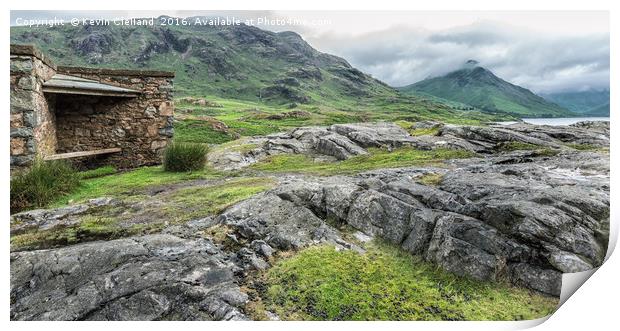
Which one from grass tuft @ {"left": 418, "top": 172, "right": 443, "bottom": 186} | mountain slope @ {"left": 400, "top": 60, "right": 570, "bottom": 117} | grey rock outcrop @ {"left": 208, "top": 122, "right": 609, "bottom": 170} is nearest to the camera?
grass tuft @ {"left": 418, "top": 172, "right": 443, "bottom": 186}

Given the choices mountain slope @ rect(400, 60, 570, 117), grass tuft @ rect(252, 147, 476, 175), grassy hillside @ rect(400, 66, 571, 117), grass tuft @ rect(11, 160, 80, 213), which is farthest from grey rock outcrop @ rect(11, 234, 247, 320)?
grassy hillside @ rect(400, 66, 571, 117)

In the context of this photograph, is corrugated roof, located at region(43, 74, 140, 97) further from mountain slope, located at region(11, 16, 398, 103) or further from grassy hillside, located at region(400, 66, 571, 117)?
grassy hillside, located at region(400, 66, 571, 117)

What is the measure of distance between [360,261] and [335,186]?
1.91m

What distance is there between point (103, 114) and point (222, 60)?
15002 cm

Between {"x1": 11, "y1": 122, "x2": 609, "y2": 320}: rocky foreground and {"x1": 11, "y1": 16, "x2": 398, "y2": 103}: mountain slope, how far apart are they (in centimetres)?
10753

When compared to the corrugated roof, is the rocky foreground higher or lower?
lower

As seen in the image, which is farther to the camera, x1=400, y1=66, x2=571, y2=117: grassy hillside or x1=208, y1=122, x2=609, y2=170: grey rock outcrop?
x1=400, y1=66, x2=571, y2=117: grassy hillside

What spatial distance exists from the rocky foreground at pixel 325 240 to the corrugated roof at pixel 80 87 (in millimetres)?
4277

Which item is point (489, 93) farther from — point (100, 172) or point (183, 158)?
point (100, 172)

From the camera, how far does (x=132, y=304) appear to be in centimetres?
502

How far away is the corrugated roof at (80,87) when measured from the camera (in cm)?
1036

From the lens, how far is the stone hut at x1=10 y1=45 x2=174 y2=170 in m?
10.8

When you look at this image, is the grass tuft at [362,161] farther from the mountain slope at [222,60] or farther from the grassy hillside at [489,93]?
the grassy hillside at [489,93]

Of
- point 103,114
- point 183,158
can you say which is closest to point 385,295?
point 183,158
